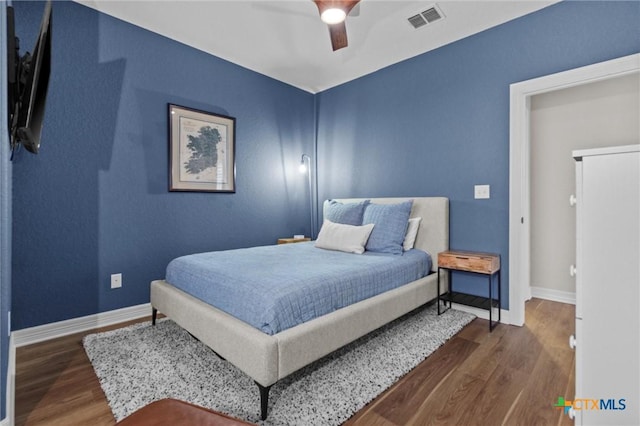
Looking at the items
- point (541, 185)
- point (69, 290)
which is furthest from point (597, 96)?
point (69, 290)

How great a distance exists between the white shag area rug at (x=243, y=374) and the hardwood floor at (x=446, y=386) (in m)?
0.07

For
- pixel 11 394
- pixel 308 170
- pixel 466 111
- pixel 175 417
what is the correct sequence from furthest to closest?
pixel 308 170, pixel 466 111, pixel 11 394, pixel 175 417

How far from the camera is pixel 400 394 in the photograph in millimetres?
1692

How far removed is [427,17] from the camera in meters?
2.74

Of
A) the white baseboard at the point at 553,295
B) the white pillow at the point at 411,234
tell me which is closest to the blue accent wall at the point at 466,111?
the white pillow at the point at 411,234

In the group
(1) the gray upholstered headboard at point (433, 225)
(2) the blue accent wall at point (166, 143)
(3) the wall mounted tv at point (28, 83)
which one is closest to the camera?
(3) the wall mounted tv at point (28, 83)

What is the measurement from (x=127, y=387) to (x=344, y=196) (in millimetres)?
3066

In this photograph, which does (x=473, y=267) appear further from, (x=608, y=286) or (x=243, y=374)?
(x=243, y=374)

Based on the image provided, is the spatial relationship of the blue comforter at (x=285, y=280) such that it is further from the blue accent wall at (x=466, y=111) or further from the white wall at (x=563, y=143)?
the white wall at (x=563, y=143)

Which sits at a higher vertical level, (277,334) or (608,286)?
(608,286)

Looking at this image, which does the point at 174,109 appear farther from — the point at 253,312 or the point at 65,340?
the point at 253,312

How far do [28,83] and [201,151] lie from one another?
1825mm

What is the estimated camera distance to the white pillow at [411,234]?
10.2 ft

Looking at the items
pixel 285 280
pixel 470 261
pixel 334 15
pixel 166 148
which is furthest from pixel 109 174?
pixel 470 261
